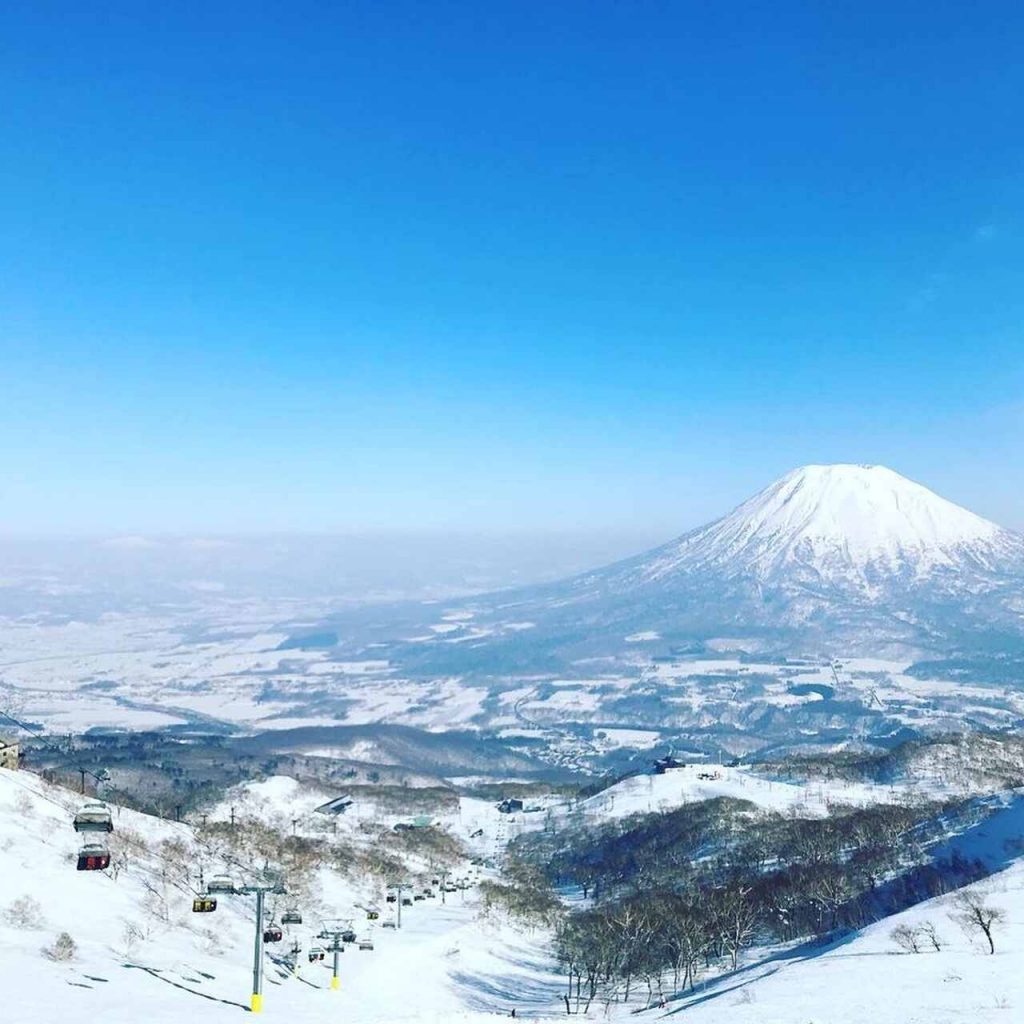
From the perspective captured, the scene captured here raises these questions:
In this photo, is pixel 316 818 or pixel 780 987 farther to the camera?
pixel 316 818

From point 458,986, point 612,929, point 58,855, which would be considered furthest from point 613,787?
point 58,855

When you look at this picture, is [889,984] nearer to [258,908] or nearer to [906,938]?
[906,938]

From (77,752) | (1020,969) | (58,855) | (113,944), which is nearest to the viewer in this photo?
(1020,969)

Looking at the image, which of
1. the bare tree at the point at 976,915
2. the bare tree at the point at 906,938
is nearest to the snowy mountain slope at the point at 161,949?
the bare tree at the point at 906,938

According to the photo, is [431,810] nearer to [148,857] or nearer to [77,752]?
[77,752]

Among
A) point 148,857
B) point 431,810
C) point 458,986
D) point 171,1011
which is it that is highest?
point 171,1011

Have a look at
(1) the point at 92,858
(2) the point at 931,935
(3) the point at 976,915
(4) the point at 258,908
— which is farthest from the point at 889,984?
(1) the point at 92,858

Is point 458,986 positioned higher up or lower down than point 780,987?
lower down

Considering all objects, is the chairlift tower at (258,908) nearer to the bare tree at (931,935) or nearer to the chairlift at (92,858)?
the chairlift at (92,858)
